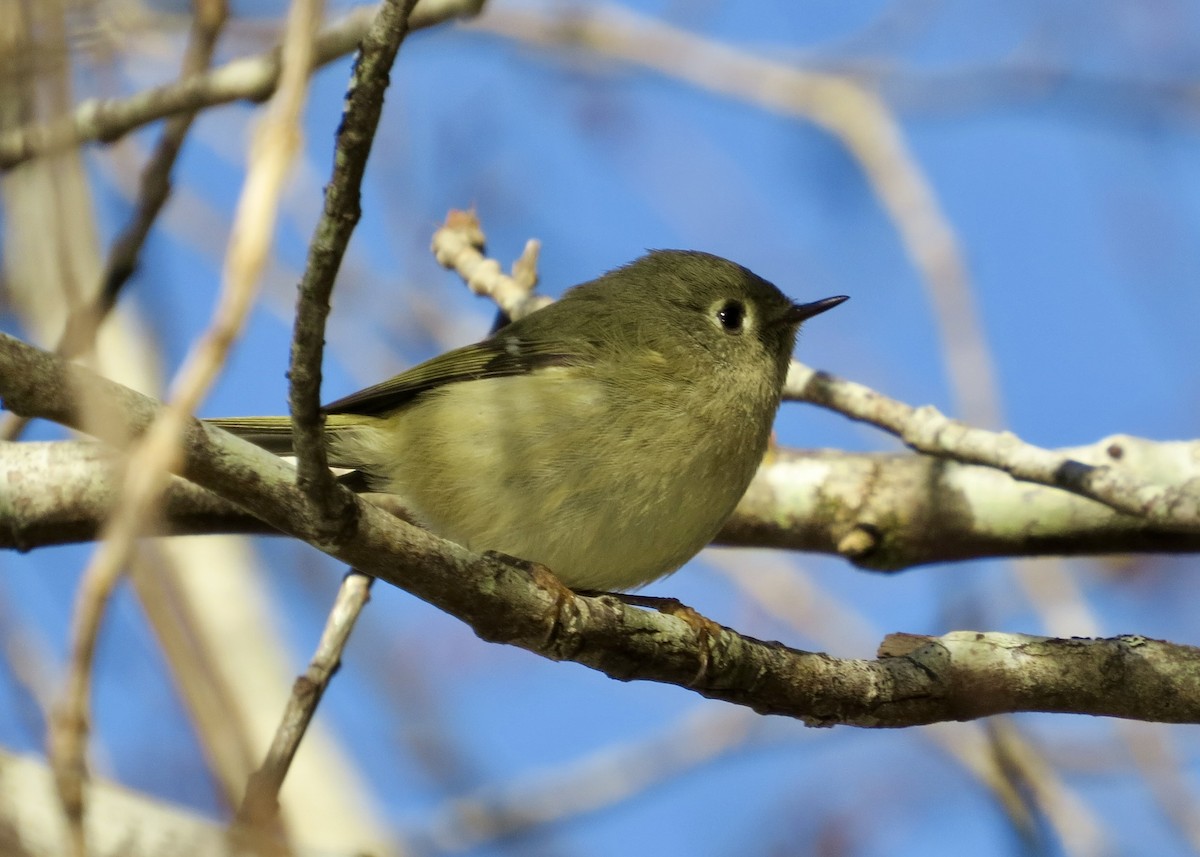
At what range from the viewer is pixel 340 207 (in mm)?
1655

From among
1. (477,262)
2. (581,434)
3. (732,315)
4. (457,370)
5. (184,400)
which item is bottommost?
(184,400)

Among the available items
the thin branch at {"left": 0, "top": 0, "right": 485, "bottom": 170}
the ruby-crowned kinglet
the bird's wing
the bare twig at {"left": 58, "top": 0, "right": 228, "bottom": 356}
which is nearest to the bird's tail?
the ruby-crowned kinglet

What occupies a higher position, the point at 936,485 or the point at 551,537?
the point at 936,485

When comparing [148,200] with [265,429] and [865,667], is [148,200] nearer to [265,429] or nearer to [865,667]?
[265,429]

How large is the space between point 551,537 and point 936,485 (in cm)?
130

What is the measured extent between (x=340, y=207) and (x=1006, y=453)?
200cm

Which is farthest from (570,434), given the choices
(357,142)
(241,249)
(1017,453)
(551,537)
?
(241,249)

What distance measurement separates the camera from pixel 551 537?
3.09 metres

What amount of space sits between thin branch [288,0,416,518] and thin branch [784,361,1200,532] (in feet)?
6.08

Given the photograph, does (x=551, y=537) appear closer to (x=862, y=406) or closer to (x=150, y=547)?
(x=862, y=406)

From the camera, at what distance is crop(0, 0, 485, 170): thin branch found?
3250 mm

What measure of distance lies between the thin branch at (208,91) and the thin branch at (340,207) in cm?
165

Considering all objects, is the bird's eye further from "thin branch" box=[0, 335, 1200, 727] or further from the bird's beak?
"thin branch" box=[0, 335, 1200, 727]

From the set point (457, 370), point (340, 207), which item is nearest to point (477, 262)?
point (457, 370)
